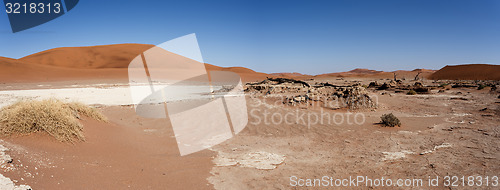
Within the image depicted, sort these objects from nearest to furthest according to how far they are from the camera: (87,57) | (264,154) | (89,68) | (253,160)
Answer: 1. (253,160)
2. (264,154)
3. (89,68)
4. (87,57)

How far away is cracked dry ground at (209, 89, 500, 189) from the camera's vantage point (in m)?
4.45

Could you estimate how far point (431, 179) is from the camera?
13.4 ft

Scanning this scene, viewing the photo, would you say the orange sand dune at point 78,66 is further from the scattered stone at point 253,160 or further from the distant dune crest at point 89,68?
the scattered stone at point 253,160

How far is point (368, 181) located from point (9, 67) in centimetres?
5324

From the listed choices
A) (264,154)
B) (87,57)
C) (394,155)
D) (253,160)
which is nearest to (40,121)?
(253,160)

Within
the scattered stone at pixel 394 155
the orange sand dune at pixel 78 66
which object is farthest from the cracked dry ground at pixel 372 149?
the orange sand dune at pixel 78 66

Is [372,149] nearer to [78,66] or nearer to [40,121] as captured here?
[40,121]

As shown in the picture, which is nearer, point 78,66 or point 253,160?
point 253,160

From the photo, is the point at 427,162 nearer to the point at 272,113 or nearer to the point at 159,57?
the point at 272,113

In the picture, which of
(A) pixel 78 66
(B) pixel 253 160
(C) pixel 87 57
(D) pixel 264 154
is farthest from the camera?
(C) pixel 87 57

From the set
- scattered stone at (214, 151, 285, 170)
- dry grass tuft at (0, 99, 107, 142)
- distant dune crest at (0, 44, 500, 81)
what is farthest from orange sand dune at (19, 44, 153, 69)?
scattered stone at (214, 151, 285, 170)

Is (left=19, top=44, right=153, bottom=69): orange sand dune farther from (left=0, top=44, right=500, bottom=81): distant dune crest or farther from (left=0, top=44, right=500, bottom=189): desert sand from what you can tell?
(left=0, top=44, right=500, bottom=189): desert sand

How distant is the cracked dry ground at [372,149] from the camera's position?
4453 mm

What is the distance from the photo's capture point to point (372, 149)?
6023mm
